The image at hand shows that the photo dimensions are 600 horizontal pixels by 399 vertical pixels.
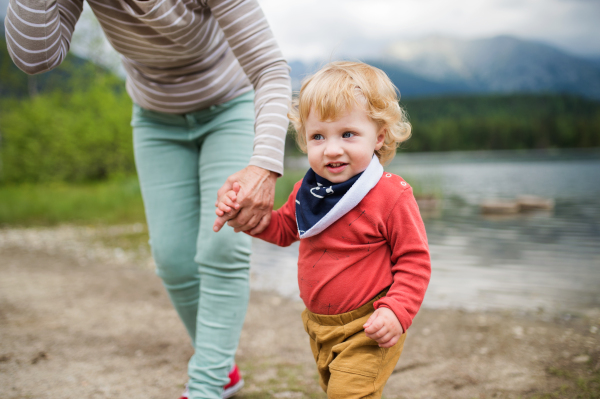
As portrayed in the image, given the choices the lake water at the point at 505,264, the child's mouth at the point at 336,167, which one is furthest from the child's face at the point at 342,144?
the lake water at the point at 505,264

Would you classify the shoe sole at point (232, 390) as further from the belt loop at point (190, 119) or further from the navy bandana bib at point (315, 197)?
the belt loop at point (190, 119)

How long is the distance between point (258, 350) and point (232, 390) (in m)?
0.63

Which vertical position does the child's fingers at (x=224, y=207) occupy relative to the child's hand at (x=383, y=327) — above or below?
above

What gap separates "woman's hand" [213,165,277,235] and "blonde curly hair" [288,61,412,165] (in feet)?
0.74

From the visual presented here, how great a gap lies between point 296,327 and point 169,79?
1.89 m

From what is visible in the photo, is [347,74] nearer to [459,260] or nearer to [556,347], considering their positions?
[556,347]

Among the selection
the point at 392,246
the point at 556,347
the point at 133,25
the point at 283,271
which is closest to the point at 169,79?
the point at 133,25

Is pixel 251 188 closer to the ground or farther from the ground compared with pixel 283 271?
farther from the ground

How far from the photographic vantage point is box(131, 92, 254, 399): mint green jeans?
1593mm

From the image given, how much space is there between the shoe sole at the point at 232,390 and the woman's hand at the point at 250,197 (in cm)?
92

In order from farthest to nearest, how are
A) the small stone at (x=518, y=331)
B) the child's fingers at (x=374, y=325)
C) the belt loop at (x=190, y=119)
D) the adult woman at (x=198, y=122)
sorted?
the small stone at (x=518, y=331) → the belt loop at (x=190, y=119) → the adult woman at (x=198, y=122) → the child's fingers at (x=374, y=325)

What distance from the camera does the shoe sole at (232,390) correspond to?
1855 millimetres

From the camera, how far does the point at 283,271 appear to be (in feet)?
15.8

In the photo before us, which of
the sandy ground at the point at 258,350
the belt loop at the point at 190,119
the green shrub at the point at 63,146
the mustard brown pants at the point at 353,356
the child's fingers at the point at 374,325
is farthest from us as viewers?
the green shrub at the point at 63,146
